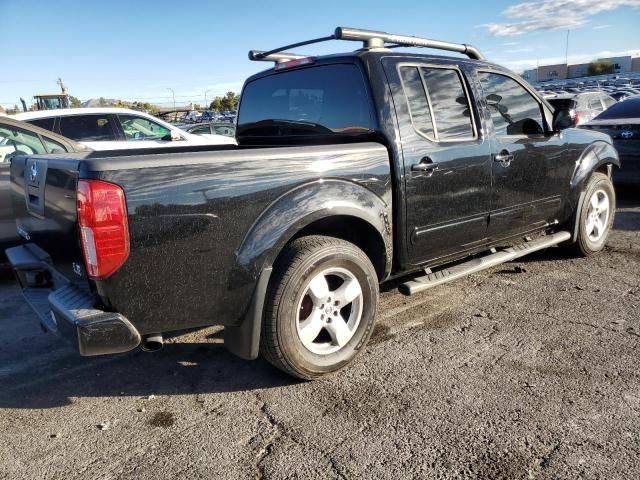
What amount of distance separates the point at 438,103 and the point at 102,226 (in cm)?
247

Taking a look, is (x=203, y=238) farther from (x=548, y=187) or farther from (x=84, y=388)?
(x=548, y=187)

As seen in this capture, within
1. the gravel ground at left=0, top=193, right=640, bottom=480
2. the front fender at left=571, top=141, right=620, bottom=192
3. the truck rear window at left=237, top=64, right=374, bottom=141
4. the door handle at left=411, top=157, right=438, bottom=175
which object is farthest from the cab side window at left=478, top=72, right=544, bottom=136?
the gravel ground at left=0, top=193, right=640, bottom=480

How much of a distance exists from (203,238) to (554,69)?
105045mm

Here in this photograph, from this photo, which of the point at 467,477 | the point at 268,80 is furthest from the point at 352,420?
the point at 268,80

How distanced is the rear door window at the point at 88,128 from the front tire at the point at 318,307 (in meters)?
6.35

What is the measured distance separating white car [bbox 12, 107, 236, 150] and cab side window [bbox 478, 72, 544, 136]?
4459 mm

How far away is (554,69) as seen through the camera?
93.0 m

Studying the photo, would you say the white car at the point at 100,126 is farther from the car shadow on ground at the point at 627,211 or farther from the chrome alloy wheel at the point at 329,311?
the car shadow on ground at the point at 627,211

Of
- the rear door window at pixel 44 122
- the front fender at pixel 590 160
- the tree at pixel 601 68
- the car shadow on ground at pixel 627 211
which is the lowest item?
the car shadow on ground at pixel 627 211

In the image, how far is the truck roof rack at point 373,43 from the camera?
11.1 feet

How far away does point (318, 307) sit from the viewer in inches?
120

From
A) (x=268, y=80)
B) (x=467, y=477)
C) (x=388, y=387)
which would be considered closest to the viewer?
(x=467, y=477)

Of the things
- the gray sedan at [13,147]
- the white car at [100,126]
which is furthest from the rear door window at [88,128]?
the gray sedan at [13,147]

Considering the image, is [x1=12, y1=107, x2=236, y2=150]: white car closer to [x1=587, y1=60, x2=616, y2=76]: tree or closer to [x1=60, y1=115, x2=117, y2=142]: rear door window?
[x1=60, y1=115, x2=117, y2=142]: rear door window
